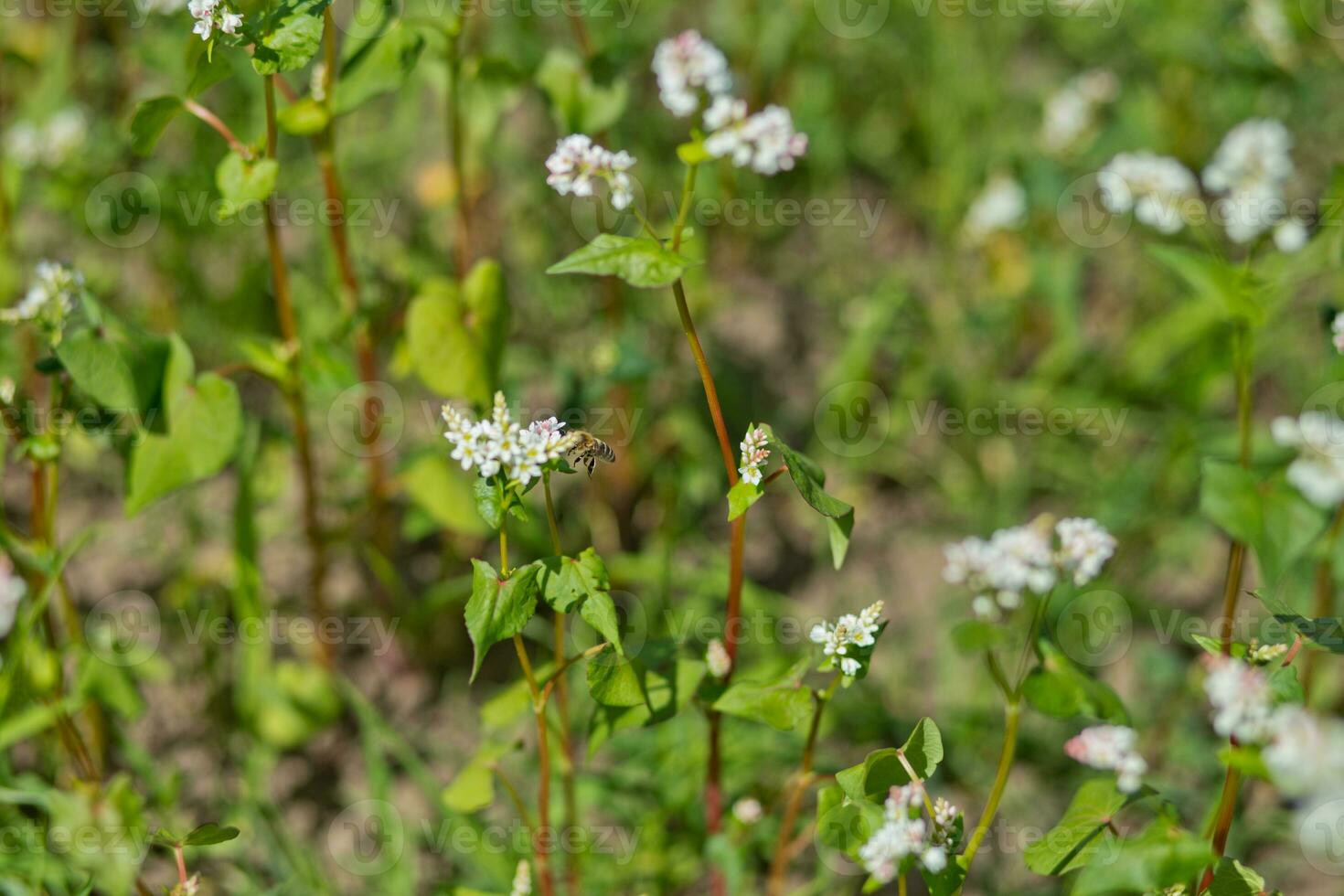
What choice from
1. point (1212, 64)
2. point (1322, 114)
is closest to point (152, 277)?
point (1212, 64)

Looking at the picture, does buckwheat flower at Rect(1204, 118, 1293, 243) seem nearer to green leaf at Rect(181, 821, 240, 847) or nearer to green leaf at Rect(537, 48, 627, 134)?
green leaf at Rect(537, 48, 627, 134)

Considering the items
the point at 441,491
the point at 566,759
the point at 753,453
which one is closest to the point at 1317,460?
the point at 753,453

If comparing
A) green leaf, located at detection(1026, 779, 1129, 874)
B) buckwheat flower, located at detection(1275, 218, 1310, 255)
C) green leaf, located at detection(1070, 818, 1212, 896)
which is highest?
buckwheat flower, located at detection(1275, 218, 1310, 255)

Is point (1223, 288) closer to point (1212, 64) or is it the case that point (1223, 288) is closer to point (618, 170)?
point (618, 170)

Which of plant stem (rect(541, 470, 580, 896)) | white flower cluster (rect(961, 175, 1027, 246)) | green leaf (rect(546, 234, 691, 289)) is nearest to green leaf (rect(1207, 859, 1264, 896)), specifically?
plant stem (rect(541, 470, 580, 896))

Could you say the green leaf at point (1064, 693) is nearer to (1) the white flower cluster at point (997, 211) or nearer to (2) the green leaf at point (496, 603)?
(2) the green leaf at point (496, 603)

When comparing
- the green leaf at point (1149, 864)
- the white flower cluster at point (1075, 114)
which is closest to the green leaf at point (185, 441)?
the green leaf at point (1149, 864)

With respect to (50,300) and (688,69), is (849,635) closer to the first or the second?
(688,69)
